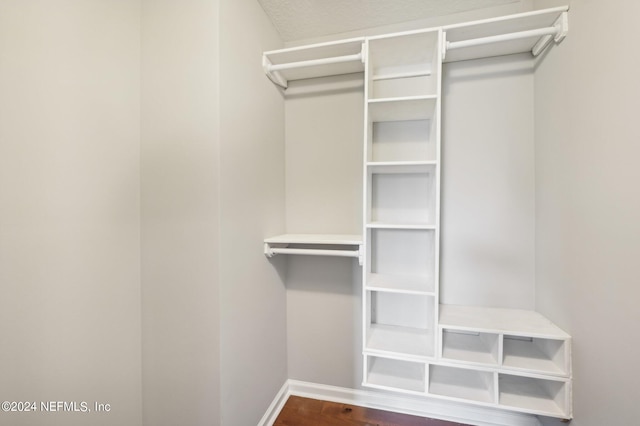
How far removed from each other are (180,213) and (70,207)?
1.23ft

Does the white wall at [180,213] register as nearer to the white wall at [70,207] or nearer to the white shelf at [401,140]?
the white wall at [70,207]

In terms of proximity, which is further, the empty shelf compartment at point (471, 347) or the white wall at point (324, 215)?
the white wall at point (324, 215)

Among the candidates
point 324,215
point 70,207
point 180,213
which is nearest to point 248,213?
point 180,213

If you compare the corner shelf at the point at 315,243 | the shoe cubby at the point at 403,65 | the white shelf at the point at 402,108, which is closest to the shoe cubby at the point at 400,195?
the corner shelf at the point at 315,243

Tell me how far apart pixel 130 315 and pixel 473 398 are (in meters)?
1.77

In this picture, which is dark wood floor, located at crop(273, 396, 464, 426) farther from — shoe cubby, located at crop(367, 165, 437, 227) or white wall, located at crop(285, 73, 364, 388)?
shoe cubby, located at crop(367, 165, 437, 227)

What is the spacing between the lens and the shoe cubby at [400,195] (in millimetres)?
1576

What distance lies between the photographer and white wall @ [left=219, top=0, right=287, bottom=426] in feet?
3.89

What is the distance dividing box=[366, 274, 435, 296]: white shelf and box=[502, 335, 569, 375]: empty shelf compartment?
0.49 metres

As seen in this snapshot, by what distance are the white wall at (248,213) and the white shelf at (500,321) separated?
102cm

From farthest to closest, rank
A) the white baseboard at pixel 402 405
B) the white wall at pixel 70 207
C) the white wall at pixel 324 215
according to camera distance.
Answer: the white wall at pixel 324 215 < the white baseboard at pixel 402 405 < the white wall at pixel 70 207

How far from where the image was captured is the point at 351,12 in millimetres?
1519

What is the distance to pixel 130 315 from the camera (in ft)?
3.95

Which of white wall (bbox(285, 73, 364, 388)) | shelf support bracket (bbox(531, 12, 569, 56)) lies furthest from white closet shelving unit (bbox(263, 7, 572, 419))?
white wall (bbox(285, 73, 364, 388))
